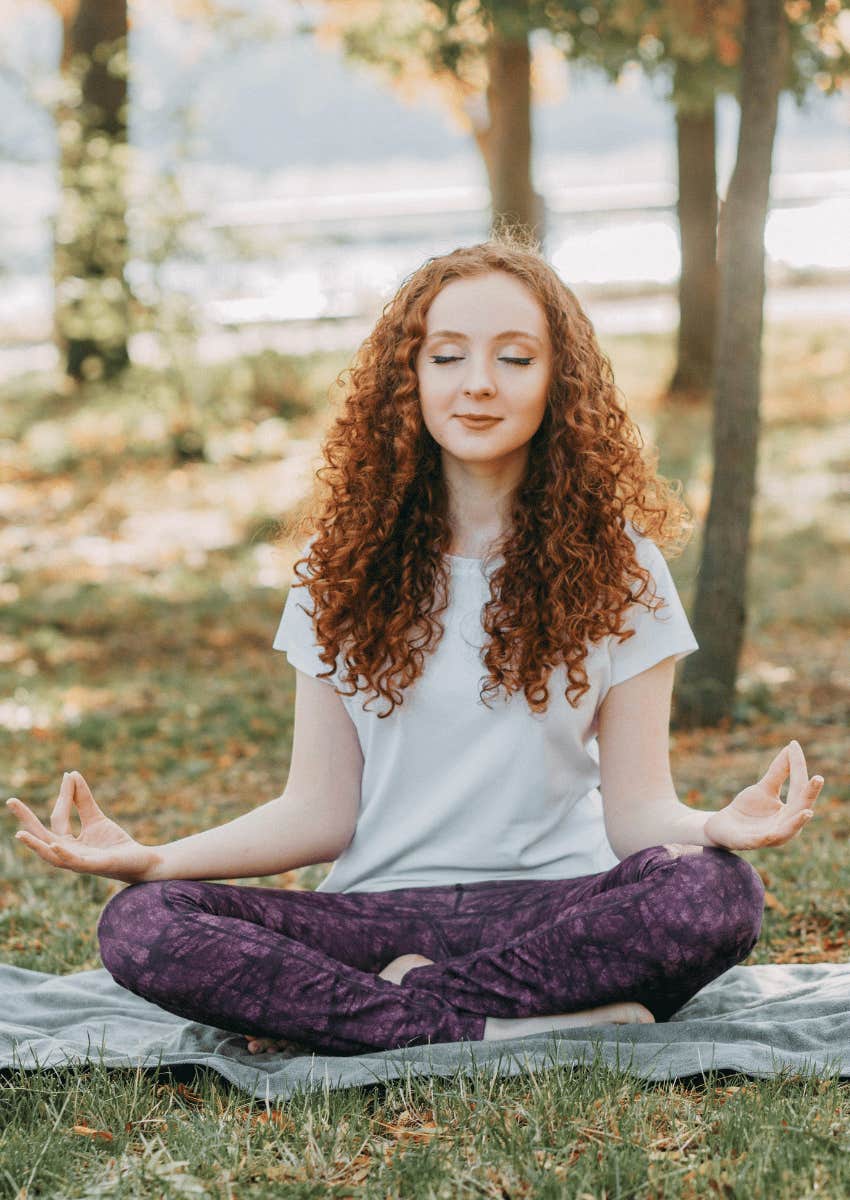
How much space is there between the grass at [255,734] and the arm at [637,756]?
51cm

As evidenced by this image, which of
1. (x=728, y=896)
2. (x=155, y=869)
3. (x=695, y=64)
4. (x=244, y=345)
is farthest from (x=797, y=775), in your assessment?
(x=244, y=345)

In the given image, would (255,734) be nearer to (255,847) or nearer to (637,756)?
(255,847)

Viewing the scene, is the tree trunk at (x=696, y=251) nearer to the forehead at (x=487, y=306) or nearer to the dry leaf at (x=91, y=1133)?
the forehead at (x=487, y=306)

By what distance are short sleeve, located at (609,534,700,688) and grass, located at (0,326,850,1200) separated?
75 cm

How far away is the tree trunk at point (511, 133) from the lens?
30.1 ft

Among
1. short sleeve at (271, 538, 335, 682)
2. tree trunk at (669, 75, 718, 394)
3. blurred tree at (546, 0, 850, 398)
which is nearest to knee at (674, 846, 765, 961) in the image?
short sleeve at (271, 538, 335, 682)

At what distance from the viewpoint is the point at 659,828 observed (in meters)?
2.70

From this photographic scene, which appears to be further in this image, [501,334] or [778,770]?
[501,334]

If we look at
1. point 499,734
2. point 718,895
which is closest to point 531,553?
point 499,734

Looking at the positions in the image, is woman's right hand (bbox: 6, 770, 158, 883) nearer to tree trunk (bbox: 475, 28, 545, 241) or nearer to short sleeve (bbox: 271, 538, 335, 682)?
short sleeve (bbox: 271, 538, 335, 682)

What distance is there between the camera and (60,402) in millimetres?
11719

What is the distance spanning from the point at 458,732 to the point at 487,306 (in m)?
0.81

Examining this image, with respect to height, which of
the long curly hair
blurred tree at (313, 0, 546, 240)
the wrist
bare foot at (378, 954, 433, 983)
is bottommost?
bare foot at (378, 954, 433, 983)

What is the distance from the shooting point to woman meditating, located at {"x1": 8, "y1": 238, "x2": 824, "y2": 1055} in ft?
8.25
